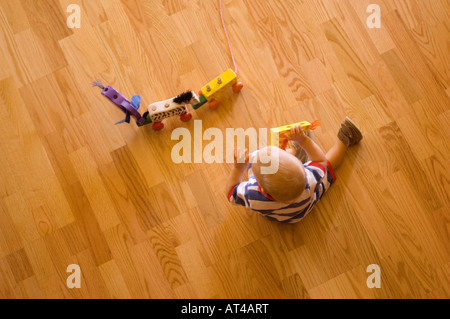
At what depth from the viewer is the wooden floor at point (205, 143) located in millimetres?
1005

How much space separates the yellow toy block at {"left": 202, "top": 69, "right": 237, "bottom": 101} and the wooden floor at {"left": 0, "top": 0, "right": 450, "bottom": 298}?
0.21 feet

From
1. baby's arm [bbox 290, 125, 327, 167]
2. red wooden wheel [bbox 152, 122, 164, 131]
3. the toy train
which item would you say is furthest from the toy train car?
baby's arm [bbox 290, 125, 327, 167]

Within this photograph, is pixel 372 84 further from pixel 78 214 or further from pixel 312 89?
pixel 78 214

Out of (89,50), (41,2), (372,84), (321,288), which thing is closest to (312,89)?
(372,84)

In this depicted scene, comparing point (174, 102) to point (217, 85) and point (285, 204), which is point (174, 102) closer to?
point (217, 85)

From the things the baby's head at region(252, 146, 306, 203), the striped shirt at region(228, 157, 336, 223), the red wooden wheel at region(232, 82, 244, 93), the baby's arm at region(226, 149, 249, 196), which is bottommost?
the striped shirt at region(228, 157, 336, 223)

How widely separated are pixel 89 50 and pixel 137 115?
28cm

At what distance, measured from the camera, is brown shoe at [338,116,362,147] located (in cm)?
100

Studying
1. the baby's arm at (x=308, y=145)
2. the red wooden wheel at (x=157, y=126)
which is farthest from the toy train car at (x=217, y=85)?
the baby's arm at (x=308, y=145)

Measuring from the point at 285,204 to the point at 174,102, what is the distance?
0.40 m

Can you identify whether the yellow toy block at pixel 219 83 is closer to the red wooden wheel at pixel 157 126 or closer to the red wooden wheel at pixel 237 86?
the red wooden wheel at pixel 237 86

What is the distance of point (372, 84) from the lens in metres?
1.05

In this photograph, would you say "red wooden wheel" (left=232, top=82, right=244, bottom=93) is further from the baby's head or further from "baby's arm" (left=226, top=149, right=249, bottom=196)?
the baby's head

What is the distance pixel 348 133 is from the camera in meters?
1.00
